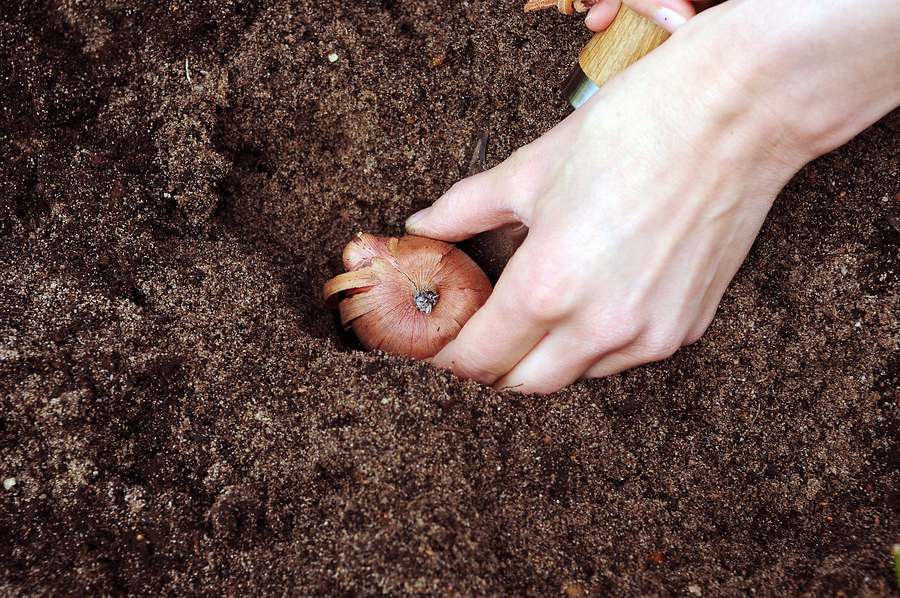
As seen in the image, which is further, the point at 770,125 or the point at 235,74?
the point at 235,74

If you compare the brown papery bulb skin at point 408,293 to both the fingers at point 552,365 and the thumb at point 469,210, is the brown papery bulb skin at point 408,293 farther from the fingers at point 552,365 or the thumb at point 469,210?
the fingers at point 552,365

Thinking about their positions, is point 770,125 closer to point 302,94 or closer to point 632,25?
point 632,25

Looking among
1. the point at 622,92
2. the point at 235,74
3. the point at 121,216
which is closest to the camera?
the point at 622,92

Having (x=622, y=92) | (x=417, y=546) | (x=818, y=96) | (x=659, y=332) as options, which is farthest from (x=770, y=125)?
(x=417, y=546)

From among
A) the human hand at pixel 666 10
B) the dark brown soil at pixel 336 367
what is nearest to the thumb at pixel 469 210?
the dark brown soil at pixel 336 367

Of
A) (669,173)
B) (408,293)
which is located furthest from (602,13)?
(408,293)

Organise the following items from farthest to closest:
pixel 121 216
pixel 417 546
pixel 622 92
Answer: pixel 121 216 < pixel 622 92 < pixel 417 546
